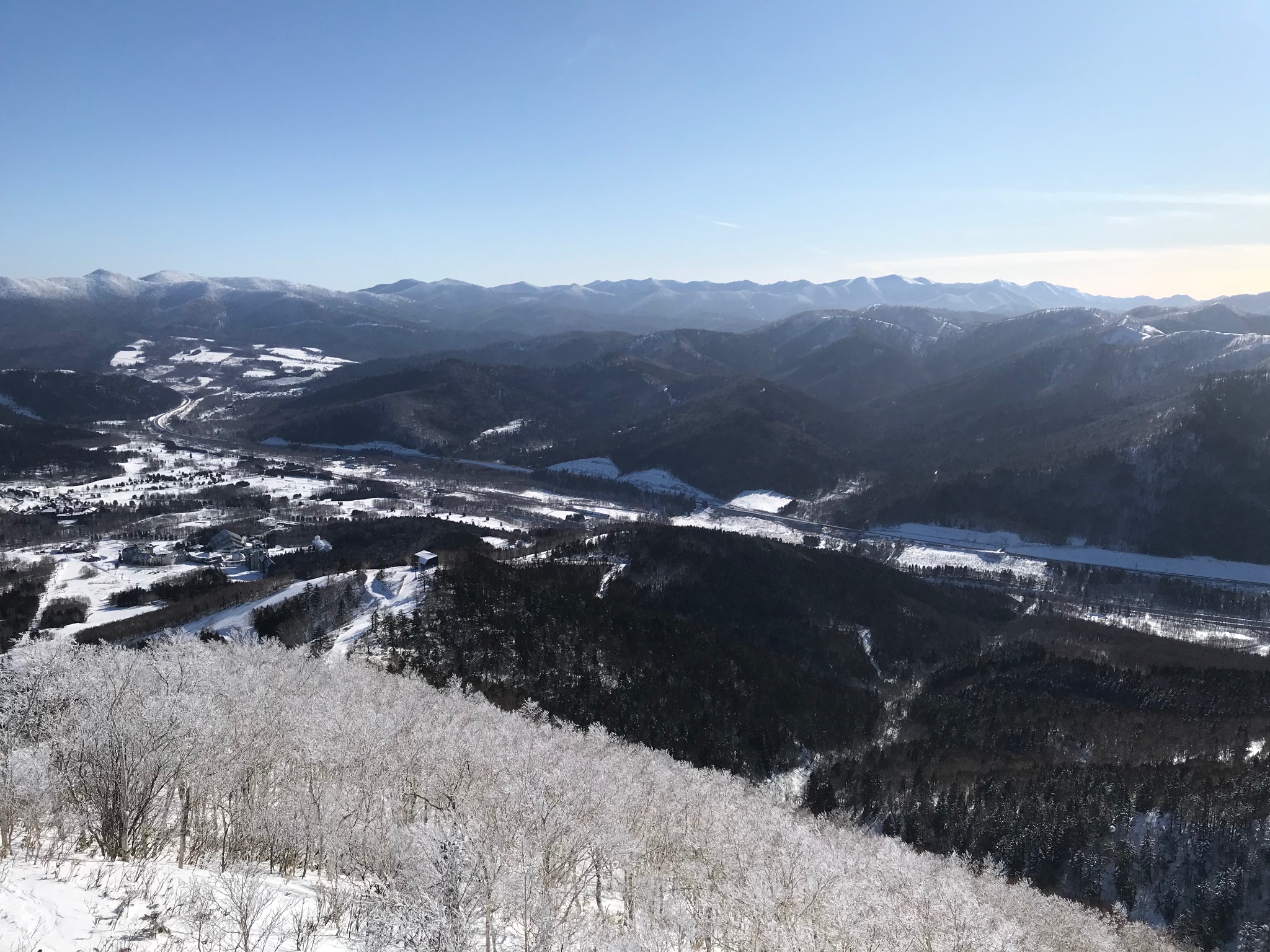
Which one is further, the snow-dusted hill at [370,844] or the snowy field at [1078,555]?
the snowy field at [1078,555]

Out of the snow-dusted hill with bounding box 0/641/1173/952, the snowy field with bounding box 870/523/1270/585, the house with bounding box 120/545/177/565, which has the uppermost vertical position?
the snow-dusted hill with bounding box 0/641/1173/952

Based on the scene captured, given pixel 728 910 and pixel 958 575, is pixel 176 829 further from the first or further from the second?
pixel 958 575

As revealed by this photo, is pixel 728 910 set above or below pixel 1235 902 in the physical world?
above

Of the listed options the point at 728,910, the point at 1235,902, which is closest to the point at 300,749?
the point at 728,910

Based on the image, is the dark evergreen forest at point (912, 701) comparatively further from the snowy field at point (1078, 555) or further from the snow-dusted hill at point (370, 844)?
the snowy field at point (1078, 555)

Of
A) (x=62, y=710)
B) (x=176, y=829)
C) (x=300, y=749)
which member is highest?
(x=62, y=710)

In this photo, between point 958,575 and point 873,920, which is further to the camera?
point 958,575

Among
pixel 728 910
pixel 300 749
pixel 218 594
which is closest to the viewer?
pixel 728 910

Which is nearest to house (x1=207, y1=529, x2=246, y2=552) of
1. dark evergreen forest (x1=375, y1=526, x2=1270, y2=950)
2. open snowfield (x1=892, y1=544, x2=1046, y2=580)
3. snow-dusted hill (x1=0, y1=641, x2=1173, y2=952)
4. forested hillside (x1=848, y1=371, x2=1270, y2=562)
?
dark evergreen forest (x1=375, y1=526, x2=1270, y2=950)

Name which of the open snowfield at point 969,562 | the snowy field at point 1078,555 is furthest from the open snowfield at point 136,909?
the snowy field at point 1078,555

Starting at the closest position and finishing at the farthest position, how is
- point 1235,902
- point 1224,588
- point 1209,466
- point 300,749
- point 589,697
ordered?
point 300,749
point 1235,902
point 589,697
point 1224,588
point 1209,466

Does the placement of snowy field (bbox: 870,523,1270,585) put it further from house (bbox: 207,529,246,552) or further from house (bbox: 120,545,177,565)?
house (bbox: 120,545,177,565)
